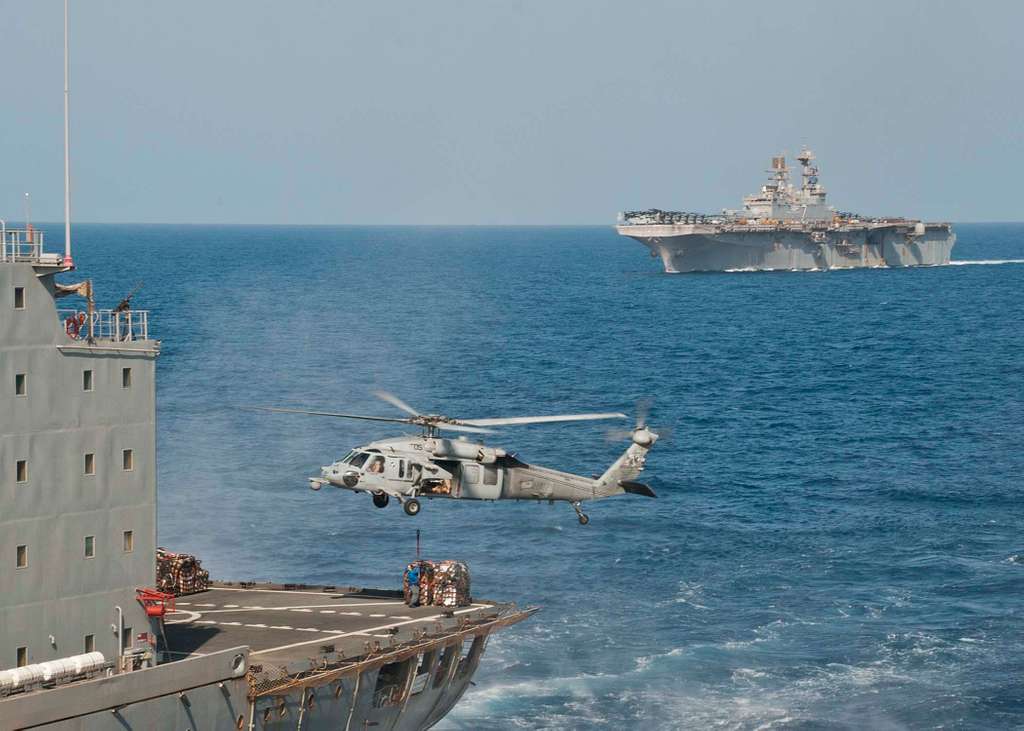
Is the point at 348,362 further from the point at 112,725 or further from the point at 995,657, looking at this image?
the point at 112,725

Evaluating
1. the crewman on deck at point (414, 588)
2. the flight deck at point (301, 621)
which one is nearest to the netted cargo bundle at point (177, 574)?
the flight deck at point (301, 621)

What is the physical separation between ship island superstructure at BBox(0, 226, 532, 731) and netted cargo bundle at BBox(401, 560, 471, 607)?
19.1 ft

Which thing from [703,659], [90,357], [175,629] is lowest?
[703,659]

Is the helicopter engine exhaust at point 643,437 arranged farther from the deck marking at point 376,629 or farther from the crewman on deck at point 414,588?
the crewman on deck at point 414,588

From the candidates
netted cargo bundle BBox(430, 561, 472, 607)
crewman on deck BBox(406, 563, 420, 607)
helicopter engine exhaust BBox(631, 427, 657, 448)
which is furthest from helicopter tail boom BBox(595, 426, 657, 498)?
crewman on deck BBox(406, 563, 420, 607)

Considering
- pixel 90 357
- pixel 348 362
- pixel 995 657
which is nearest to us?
pixel 90 357

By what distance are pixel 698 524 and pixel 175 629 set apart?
33639 millimetres

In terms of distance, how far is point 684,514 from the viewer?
73312 mm

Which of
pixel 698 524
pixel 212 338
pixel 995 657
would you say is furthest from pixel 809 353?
pixel 995 657

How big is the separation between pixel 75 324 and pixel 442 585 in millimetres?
15350

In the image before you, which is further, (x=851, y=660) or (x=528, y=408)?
(x=528, y=408)

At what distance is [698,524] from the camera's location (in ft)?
234

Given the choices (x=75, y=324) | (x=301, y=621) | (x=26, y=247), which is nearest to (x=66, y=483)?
(x=75, y=324)

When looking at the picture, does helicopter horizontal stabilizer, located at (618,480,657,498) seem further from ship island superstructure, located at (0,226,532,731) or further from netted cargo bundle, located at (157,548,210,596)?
netted cargo bundle, located at (157,548,210,596)
